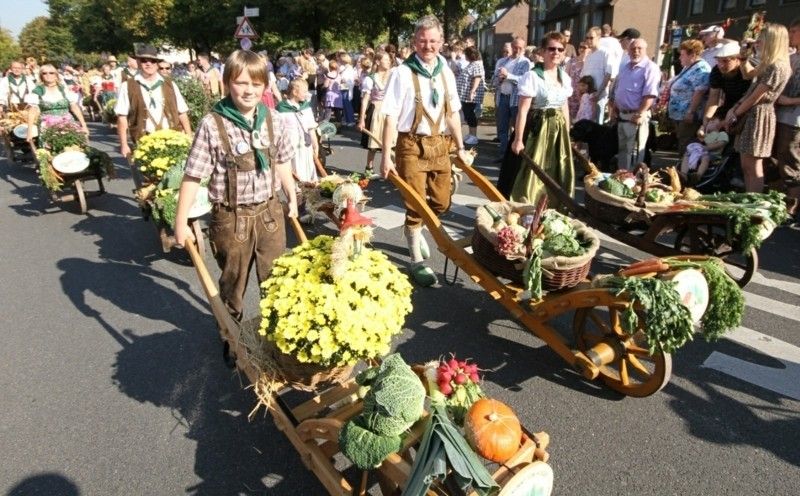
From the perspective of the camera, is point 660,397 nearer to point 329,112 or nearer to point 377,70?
point 377,70

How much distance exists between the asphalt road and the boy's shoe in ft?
0.33

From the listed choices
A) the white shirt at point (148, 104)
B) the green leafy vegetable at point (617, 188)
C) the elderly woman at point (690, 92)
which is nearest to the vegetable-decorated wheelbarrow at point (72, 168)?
the white shirt at point (148, 104)

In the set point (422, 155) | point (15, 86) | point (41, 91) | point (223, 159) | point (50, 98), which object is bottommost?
point (422, 155)

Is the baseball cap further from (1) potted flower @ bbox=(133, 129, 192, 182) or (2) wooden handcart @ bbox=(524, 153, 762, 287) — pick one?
(1) potted flower @ bbox=(133, 129, 192, 182)

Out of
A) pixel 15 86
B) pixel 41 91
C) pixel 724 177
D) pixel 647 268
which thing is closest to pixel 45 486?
pixel 647 268

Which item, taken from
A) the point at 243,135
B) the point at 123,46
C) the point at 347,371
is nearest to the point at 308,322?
the point at 347,371

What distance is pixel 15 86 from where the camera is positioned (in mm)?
9289

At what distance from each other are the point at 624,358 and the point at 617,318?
259 millimetres

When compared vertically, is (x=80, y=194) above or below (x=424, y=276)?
above

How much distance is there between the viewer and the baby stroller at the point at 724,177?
577 cm

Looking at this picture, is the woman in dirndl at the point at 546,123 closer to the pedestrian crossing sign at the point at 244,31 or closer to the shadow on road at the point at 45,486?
the shadow on road at the point at 45,486

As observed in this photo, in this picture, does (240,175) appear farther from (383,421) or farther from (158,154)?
(158,154)

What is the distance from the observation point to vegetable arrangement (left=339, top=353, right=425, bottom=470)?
1912 mm

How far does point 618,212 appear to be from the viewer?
14.6 feet
